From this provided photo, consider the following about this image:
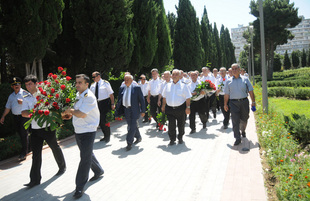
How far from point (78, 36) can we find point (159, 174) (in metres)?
9.90

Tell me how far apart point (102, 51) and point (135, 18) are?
6.29 meters

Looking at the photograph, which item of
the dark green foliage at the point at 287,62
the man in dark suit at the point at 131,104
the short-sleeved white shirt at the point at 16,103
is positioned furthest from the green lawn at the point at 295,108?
the dark green foliage at the point at 287,62

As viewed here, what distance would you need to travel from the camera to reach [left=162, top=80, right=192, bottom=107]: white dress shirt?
7.57 metres

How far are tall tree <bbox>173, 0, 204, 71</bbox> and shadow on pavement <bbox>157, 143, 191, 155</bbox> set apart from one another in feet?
73.5

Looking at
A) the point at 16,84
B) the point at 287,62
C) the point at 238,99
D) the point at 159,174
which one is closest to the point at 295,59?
the point at 287,62

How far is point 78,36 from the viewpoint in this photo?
13172 mm

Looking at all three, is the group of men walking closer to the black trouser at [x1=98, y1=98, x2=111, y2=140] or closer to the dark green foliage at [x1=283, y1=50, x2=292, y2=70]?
the black trouser at [x1=98, y1=98, x2=111, y2=140]

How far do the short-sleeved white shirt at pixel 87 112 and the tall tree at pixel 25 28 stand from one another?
562 cm

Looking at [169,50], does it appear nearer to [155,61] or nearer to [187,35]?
[155,61]

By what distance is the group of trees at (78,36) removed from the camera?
8930 mm

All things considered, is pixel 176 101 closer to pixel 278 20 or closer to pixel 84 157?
pixel 84 157

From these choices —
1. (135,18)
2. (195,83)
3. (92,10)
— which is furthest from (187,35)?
(195,83)

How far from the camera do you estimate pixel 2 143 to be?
287 inches

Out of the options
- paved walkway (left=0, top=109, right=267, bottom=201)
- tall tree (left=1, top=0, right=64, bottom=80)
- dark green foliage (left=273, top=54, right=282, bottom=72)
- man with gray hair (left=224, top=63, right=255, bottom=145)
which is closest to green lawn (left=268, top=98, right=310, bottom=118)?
man with gray hair (left=224, top=63, right=255, bottom=145)
